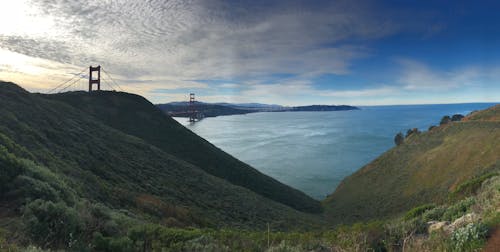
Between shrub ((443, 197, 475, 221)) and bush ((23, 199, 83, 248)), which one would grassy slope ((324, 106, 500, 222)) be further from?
bush ((23, 199, 83, 248))

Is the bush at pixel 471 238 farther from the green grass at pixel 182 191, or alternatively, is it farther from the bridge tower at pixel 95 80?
the bridge tower at pixel 95 80

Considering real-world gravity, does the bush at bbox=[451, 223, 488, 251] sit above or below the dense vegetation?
above

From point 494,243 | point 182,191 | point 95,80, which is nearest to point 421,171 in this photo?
point 182,191

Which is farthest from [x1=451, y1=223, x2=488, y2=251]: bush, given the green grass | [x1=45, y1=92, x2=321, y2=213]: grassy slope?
[x1=45, y1=92, x2=321, y2=213]: grassy slope

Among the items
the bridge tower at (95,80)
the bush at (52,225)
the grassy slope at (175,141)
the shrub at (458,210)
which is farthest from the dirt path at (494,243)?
the bridge tower at (95,80)

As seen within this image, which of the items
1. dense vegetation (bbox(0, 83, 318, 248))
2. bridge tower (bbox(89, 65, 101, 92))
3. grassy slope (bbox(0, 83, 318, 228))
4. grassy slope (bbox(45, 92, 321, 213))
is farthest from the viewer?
bridge tower (bbox(89, 65, 101, 92))

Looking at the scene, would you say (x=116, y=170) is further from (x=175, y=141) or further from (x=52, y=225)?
(x=175, y=141)
